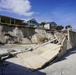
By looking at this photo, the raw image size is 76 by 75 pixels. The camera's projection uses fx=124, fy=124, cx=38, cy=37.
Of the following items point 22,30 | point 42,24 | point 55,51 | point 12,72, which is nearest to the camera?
point 12,72

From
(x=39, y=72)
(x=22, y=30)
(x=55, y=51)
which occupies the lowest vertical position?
(x=39, y=72)

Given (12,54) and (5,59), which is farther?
(12,54)

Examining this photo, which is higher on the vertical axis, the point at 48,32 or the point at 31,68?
the point at 48,32

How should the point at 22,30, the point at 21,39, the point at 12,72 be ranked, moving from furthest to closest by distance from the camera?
Answer: the point at 22,30 → the point at 21,39 → the point at 12,72

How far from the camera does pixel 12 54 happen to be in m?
8.84

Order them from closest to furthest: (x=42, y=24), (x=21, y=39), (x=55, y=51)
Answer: (x=55, y=51) < (x=21, y=39) < (x=42, y=24)

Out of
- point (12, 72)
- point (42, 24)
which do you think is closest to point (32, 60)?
point (12, 72)

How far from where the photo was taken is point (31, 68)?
6.40 metres

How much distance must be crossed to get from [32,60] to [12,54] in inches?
82.5

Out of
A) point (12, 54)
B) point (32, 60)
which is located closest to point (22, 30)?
point (12, 54)

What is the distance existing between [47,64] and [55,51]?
5.21ft

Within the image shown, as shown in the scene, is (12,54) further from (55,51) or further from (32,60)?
(55,51)

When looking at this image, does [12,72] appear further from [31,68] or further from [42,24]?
[42,24]

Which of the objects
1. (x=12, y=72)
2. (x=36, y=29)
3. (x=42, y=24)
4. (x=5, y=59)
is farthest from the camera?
(x=42, y=24)
